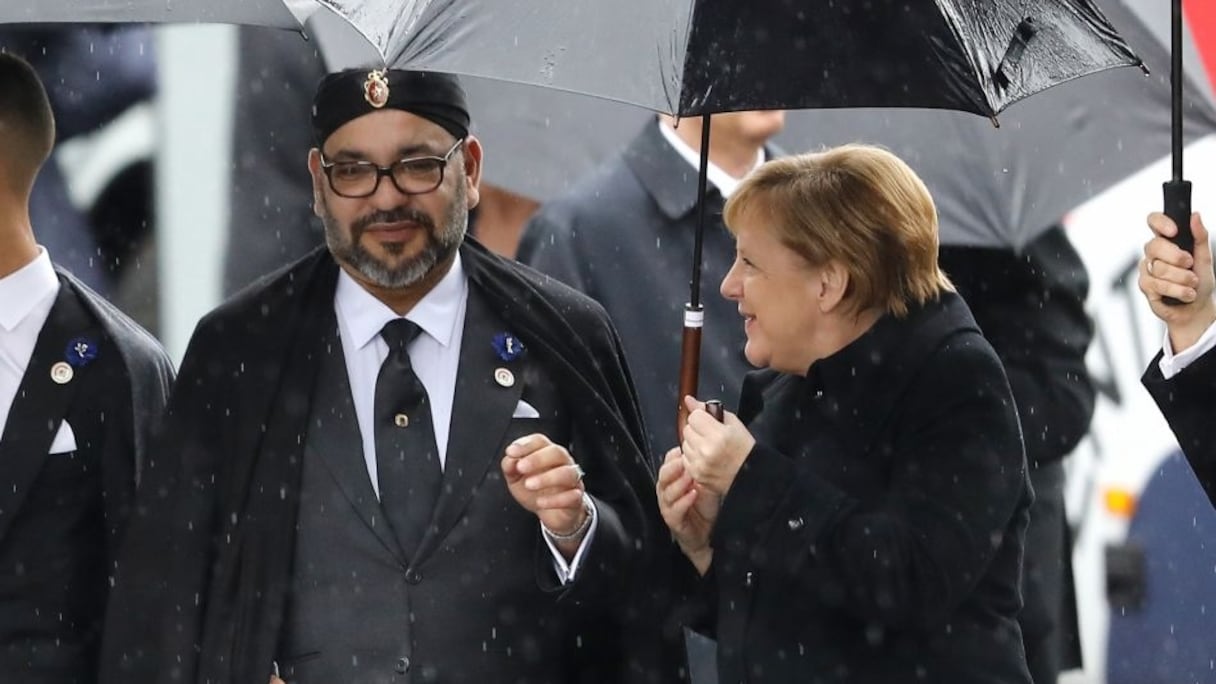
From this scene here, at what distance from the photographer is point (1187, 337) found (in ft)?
17.5

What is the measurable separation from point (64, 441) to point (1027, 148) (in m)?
2.98

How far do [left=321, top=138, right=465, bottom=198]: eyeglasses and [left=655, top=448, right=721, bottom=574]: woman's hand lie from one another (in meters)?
0.86

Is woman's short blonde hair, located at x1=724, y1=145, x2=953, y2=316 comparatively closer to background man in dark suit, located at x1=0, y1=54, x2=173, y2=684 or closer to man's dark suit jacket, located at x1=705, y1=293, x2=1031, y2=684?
man's dark suit jacket, located at x1=705, y1=293, x2=1031, y2=684

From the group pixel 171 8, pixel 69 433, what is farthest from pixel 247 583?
pixel 171 8

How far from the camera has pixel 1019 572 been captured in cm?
544

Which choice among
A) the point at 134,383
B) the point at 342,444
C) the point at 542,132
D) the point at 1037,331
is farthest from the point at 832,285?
the point at 542,132

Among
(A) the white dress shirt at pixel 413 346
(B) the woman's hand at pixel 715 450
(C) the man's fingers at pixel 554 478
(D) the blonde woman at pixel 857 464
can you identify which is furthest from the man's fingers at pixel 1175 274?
(A) the white dress shirt at pixel 413 346

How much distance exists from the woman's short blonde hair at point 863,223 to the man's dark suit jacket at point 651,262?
1.65 meters

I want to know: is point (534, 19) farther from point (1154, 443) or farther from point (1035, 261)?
point (1154, 443)

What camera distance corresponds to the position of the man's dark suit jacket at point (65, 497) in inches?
230

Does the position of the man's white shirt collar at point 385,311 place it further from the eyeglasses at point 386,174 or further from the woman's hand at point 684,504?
the woman's hand at point 684,504

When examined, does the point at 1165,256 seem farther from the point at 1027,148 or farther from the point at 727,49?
the point at 1027,148

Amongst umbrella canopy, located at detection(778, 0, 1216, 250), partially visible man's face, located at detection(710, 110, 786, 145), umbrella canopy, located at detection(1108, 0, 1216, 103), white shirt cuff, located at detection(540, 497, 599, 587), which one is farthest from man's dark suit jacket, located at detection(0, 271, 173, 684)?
umbrella canopy, located at detection(778, 0, 1216, 250)

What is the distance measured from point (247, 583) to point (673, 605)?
0.89m
